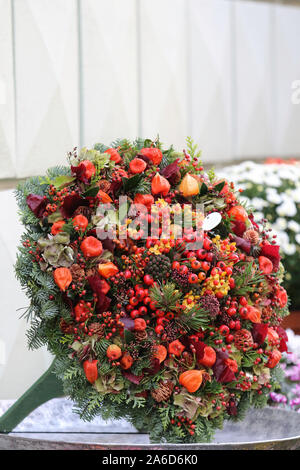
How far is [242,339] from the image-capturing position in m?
1.19

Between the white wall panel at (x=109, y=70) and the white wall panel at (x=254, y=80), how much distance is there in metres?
1.03

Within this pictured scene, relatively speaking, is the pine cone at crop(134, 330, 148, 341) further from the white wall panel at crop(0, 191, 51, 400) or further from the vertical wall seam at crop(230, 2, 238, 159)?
the vertical wall seam at crop(230, 2, 238, 159)

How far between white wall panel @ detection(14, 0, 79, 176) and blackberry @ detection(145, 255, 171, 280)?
2.62 ft

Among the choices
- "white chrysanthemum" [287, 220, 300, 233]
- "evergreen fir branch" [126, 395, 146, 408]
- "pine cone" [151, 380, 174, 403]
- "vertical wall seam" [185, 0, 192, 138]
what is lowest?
"evergreen fir branch" [126, 395, 146, 408]

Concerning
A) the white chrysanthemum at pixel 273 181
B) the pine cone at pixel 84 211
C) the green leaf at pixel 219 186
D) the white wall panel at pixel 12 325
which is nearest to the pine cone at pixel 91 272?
the pine cone at pixel 84 211

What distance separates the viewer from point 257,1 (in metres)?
3.38

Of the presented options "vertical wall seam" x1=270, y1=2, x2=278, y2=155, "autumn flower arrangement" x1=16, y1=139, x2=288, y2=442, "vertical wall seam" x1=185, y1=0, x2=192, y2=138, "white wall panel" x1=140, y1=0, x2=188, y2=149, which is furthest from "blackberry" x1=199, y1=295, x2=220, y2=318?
"vertical wall seam" x1=270, y1=2, x2=278, y2=155

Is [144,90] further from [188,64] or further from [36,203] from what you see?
[36,203]

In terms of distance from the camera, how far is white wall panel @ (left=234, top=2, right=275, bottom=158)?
10.6 feet

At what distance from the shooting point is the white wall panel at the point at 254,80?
10.6 feet

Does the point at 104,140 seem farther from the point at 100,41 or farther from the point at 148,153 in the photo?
the point at 148,153

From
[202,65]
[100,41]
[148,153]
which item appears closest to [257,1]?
[202,65]

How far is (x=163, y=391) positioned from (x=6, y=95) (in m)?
0.99

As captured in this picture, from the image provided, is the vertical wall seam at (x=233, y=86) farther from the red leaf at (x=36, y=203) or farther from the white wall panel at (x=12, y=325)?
the red leaf at (x=36, y=203)
